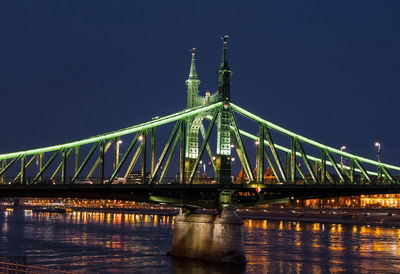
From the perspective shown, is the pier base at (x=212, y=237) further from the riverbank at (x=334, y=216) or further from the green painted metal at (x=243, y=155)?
the riverbank at (x=334, y=216)

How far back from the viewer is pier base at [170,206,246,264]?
5247cm

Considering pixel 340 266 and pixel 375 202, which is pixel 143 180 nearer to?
pixel 340 266

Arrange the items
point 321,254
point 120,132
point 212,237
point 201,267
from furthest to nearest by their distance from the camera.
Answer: point 321,254 → point 120,132 → point 212,237 → point 201,267

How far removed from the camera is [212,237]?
53906 millimetres

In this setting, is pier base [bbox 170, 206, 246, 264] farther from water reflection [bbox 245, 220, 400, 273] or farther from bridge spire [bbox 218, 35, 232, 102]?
bridge spire [bbox 218, 35, 232, 102]

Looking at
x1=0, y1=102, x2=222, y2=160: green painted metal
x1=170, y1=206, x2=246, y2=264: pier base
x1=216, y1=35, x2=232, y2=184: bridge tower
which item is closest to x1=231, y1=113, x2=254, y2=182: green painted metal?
x1=216, y1=35, x2=232, y2=184: bridge tower

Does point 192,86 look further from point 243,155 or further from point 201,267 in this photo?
point 201,267

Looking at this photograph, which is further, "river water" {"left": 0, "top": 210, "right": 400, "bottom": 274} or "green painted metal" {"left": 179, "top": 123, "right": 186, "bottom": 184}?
"green painted metal" {"left": 179, "top": 123, "right": 186, "bottom": 184}

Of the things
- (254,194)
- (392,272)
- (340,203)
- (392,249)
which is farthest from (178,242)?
(340,203)

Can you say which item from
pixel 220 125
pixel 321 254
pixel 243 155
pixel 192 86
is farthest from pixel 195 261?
pixel 192 86

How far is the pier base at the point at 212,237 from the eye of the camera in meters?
52.5

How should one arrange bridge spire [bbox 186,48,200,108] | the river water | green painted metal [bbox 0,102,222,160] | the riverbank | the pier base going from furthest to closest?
the riverbank < bridge spire [bbox 186,48,200,108] < green painted metal [bbox 0,102,222,160] < the pier base < the river water

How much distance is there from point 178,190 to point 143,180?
350cm

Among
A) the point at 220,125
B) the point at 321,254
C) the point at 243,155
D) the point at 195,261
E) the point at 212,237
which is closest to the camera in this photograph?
the point at 212,237
